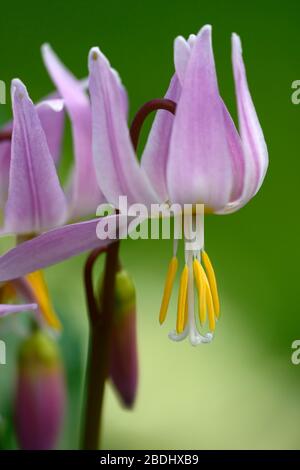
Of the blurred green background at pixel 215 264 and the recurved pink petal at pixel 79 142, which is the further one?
the blurred green background at pixel 215 264

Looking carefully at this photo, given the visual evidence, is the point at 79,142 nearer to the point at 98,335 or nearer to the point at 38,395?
the point at 98,335

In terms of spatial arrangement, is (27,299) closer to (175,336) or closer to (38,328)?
(38,328)

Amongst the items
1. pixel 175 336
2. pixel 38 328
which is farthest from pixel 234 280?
pixel 175 336

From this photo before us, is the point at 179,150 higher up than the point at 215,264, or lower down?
lower down

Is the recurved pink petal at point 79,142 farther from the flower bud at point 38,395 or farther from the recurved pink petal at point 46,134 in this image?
the flower bud at point 38,395

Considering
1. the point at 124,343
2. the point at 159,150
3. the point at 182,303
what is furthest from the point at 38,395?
the point at 159,150

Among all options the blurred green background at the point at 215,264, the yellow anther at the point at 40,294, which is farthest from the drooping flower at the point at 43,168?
the blurred green background at the point at 215,264
